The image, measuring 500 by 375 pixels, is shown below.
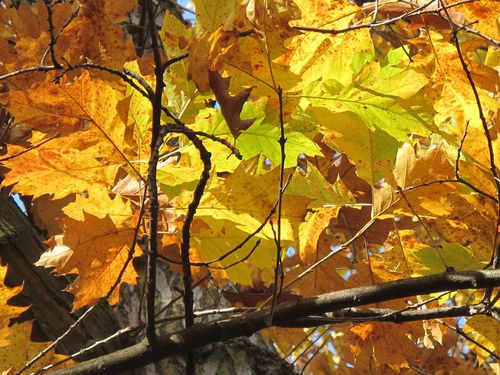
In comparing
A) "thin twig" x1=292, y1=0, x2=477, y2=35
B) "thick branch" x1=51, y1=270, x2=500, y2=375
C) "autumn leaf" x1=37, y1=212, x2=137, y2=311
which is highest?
"thin twig" x1=292, y1=0, x2=477, y2=35

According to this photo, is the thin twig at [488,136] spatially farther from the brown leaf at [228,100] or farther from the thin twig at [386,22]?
the brown leaf at [228,100]

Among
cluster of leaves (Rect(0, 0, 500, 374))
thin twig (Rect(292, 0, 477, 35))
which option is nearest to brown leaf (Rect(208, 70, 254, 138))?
cluster of leaves (Rect(0, 0, 500, 374))

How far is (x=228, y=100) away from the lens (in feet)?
3.10

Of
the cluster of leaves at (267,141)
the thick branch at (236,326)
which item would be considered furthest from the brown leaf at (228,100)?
the thick branch at (236,326)

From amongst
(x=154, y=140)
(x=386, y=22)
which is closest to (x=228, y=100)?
(x=154, y=140)

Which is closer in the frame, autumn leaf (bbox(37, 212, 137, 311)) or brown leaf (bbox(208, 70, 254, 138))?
brown leaf (bbox(208, 70, 254, 138))

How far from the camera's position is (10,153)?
1138mm

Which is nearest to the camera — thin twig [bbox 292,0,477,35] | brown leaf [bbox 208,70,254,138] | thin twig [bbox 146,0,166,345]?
thin twig [bbox 146,0,166,345]

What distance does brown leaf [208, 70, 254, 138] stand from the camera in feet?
3.10

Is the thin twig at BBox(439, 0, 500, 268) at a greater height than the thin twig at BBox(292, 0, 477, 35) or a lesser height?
lesser

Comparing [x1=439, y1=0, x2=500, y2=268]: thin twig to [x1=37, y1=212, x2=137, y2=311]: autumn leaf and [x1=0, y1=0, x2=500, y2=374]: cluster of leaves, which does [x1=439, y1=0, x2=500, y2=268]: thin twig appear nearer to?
[x1=0, y1=0, x2=500, y2=374]: cluster of leaves

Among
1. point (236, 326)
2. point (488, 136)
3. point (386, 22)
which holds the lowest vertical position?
point (236, 326)

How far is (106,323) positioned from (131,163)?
73cm

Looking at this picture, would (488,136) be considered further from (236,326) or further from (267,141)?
(236,326)
